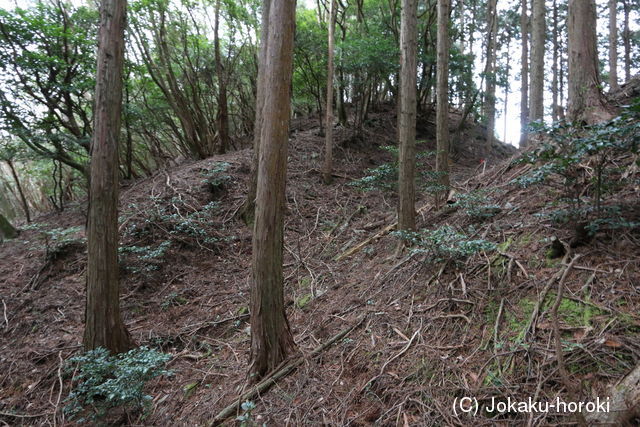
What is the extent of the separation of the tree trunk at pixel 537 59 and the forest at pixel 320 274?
68mm

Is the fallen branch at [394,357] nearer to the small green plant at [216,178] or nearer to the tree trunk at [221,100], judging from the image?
the small green plant at [216,178]

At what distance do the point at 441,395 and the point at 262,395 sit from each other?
178cm

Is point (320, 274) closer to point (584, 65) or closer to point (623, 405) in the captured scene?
point (623, 405)

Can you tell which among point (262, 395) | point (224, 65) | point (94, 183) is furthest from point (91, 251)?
point (224, 65)

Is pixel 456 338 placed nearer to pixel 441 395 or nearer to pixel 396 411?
pixel 441 395

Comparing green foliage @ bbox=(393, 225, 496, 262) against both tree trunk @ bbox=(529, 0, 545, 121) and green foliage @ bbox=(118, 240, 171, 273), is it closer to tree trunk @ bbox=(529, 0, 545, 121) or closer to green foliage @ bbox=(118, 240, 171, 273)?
green foliage @ bbox=(118, 240, 171, 273)

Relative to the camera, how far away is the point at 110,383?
3.54 m

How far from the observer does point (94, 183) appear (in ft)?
13.6

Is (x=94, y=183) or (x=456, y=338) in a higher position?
(x=94, y=183)

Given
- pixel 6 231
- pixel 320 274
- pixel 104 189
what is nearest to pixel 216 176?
pixel 320 274

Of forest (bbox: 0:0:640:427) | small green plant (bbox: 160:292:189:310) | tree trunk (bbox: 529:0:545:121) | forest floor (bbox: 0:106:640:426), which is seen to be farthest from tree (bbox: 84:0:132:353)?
tree trunk (bbox: 529:0:545:121)

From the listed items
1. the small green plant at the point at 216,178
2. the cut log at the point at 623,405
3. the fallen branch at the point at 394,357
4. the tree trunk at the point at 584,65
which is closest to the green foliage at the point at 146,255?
the small green plant at the point at 216,178

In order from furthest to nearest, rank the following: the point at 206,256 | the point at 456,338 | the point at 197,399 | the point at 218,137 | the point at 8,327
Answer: the point at 218,137 < the point at 206,256 < the point at 8,327 < the point at 197,399 < the point at 456,338

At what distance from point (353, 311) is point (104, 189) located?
3582 millimetres
